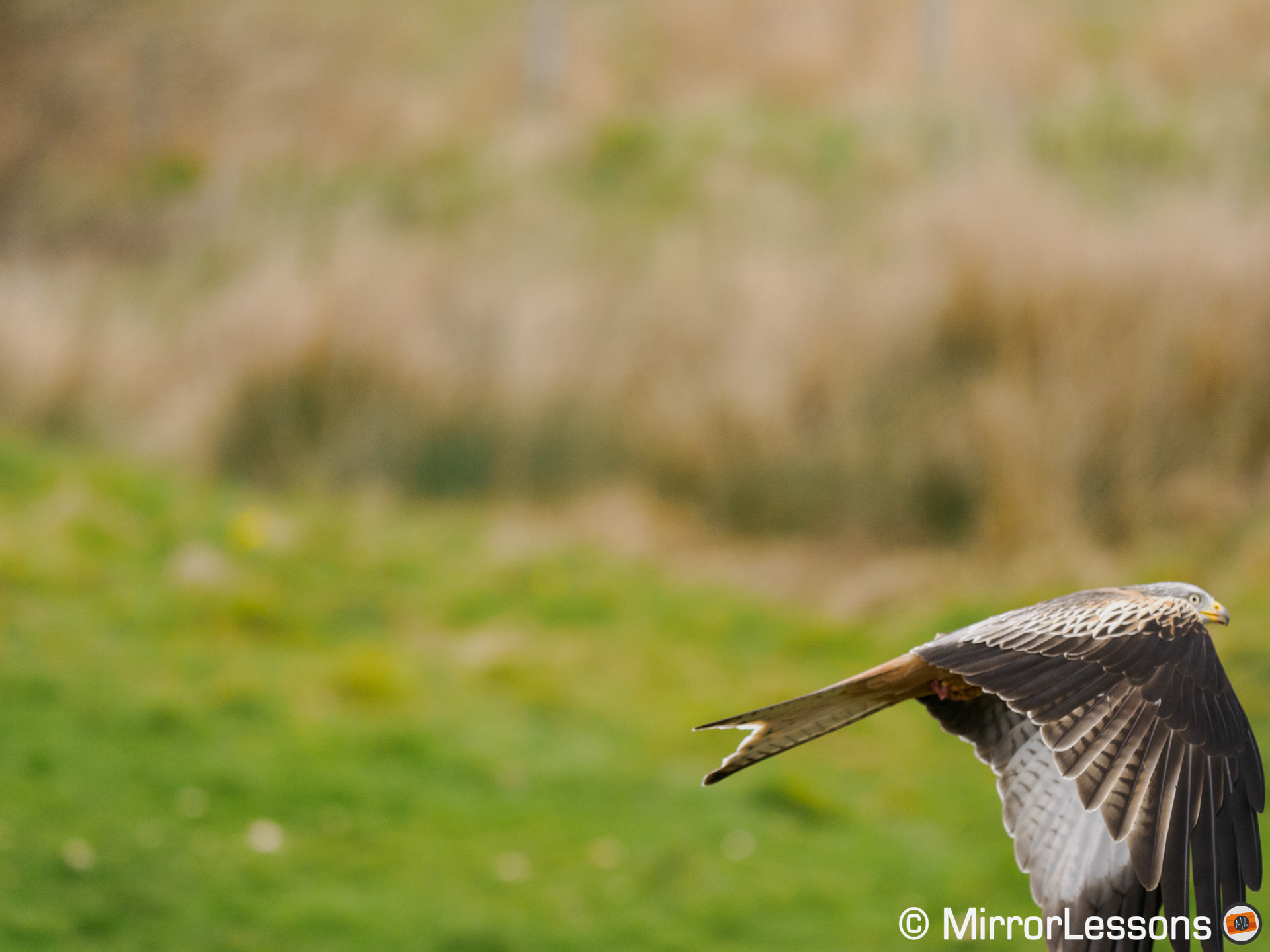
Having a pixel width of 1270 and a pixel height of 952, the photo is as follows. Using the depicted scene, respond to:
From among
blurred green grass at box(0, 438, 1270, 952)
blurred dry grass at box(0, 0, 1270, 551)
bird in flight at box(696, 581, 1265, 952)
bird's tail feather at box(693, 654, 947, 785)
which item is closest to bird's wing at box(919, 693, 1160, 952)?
bird in flight at box(696, 581, 1265, 952)

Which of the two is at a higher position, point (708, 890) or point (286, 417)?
point (286, 417)

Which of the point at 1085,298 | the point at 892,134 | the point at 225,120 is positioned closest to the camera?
the point at 1085,298

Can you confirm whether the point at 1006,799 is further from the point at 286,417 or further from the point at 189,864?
the point at 286,417

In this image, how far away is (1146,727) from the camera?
1.31 meters

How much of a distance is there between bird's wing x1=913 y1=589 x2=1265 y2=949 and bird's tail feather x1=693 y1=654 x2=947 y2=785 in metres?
0.06

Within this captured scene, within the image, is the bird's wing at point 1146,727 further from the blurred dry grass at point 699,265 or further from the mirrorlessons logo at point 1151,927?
the blurred dry grass at point 699,265

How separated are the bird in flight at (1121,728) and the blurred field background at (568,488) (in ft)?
9.62

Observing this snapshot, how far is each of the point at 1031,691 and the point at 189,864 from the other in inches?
141

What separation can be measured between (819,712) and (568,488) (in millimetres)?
7711

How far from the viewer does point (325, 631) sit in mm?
6578

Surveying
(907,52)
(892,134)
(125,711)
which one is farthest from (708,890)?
(907,52)

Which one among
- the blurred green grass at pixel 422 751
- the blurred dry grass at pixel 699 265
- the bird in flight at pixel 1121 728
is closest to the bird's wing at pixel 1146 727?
the bird in flight at pixel 1121 728

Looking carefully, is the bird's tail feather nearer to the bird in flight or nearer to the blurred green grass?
the bird in flight

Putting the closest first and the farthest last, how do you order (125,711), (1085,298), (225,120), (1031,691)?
1. (1031,691)
2. (125,711)
3. (1085,298)
4. (225,120)
